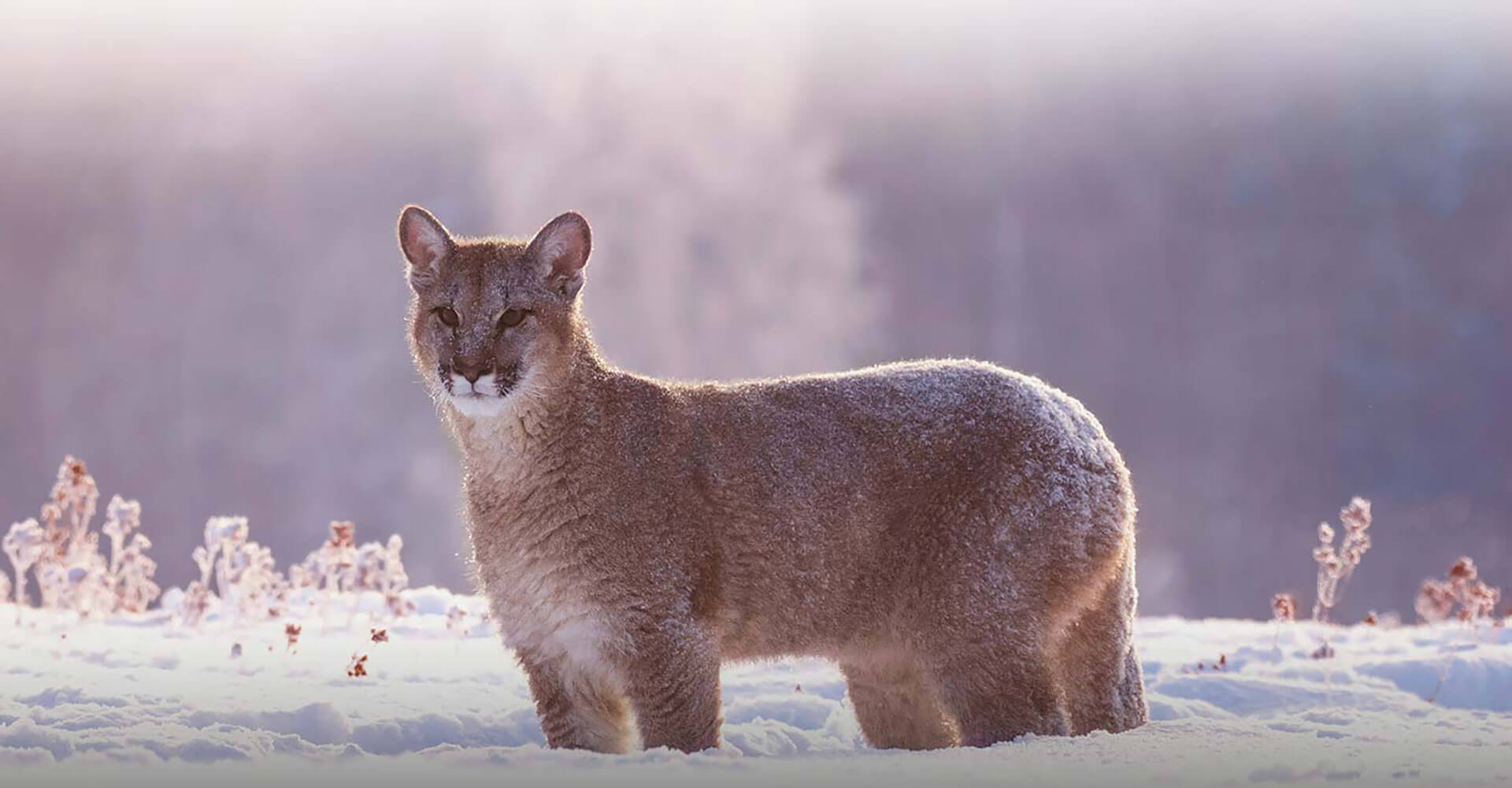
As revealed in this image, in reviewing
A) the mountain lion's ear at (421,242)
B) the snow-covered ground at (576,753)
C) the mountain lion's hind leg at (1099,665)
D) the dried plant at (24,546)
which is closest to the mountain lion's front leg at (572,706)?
the snow-covered ground at (576,753)

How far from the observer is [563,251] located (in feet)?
21.0

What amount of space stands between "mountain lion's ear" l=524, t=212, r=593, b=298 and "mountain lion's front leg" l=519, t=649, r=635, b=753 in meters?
1.60

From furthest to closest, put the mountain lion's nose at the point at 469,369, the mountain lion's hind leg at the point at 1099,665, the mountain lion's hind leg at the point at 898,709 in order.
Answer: the mountain lion's hind leg at the point at 898,709
the mountain lion's hind leg at the point at 1099,665
the mountain lion's nose at the point at 469,369

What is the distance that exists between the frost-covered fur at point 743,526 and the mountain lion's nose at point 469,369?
1 cm

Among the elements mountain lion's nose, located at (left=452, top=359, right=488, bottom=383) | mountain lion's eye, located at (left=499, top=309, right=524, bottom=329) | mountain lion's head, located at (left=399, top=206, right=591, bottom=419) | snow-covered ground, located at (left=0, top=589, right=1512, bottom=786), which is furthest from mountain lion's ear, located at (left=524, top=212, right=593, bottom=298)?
snow-covered ground, located at (left=0, top=589, right=1512, bottom=786)

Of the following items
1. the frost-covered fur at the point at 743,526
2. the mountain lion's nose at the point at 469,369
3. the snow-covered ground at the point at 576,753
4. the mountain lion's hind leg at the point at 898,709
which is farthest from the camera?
the mountain lion's hind leg at the point at 898,709

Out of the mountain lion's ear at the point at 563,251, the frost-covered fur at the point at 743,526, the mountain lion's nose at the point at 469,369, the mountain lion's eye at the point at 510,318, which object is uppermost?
the mountain lion's ear at the point at 563,251

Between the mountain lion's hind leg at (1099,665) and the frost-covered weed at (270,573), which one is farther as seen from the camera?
the frost-covered weed at (270,573)

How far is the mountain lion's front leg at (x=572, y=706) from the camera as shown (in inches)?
250

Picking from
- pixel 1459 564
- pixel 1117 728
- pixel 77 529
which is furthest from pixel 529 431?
pixel 1459 564

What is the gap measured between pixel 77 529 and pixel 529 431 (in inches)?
233

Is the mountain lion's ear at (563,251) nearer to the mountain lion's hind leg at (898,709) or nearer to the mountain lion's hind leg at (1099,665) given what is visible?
the mountain lion's hind leg at (898,709)

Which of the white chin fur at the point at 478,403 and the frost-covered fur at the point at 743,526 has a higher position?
the white chin fur at the point at 478,403

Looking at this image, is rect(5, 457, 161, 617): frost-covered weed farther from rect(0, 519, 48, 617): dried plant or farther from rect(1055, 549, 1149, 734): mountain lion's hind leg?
rect(1055, 549, 1149, 734): mountain lion's hind leg
